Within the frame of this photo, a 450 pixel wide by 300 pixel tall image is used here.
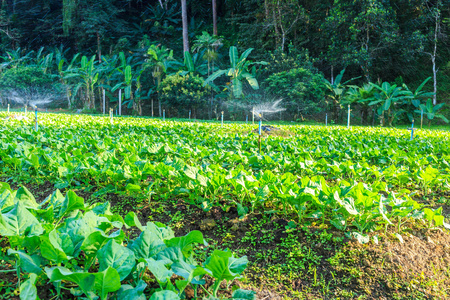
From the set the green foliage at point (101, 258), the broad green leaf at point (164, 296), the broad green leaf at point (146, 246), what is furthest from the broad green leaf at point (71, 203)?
the broad green leaf at point (164, 296)

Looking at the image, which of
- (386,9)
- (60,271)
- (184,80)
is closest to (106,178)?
(60,271)

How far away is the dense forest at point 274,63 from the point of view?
2231 centimetres

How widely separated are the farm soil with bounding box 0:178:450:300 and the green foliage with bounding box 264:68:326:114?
20.1m

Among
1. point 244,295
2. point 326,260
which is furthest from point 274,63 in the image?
point 244,295

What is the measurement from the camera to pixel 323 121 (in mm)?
25797

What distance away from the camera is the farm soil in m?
2.25

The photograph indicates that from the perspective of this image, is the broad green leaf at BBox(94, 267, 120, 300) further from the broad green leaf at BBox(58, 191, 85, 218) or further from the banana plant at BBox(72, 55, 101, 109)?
the banana plant at BBox(72, 55, 101, 109)

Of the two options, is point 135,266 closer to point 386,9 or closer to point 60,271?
point 60,271

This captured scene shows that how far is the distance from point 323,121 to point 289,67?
17.0 feet

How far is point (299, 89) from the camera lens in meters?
22.3

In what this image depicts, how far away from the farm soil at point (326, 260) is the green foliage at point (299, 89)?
66.0ft

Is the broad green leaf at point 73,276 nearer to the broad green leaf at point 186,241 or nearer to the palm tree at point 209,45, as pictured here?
the broad green leaf at point 186,241

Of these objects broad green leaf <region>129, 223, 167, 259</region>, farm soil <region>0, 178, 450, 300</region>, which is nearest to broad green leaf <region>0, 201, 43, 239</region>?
farm soil <region>0, 178, 450, 300</region>

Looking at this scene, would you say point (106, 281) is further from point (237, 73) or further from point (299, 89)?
point (237, 73)
